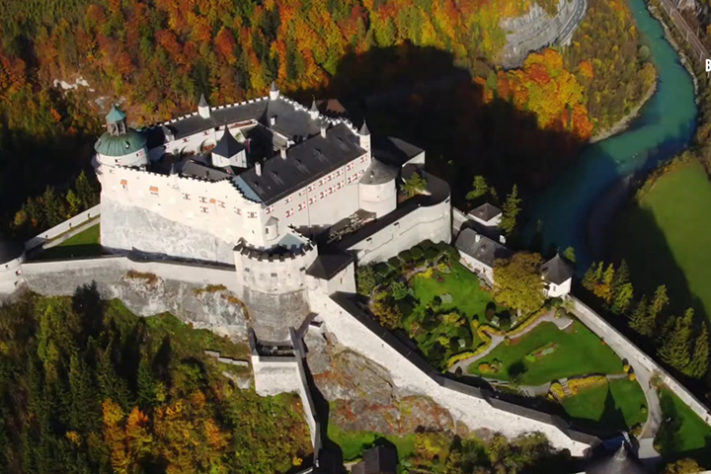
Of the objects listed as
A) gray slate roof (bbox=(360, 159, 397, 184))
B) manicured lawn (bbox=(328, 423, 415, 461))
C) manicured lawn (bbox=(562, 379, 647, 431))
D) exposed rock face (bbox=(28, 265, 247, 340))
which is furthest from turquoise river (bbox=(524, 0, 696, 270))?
exposed rock face (bbox=(28, 265, 247, 340))

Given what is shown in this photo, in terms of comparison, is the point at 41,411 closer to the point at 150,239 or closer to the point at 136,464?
the point at 136,464

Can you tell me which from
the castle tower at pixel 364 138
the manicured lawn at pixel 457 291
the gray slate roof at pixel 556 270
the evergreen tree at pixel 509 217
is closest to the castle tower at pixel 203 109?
the castle tower at pixel 364 138

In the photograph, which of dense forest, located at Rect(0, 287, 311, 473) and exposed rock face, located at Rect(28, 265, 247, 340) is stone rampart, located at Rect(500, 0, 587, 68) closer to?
exposed rock face, located at Rect(28, 265, 247, 340)

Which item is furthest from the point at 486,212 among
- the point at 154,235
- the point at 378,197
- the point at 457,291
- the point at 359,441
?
the point at 154,235

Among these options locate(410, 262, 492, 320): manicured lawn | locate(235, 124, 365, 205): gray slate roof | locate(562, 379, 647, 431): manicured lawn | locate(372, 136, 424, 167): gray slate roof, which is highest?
locate(235, 124, 365, 205): gray slate roof

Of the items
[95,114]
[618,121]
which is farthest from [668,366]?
[95,114]

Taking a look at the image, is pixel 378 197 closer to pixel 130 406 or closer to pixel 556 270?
pixel 556 270
